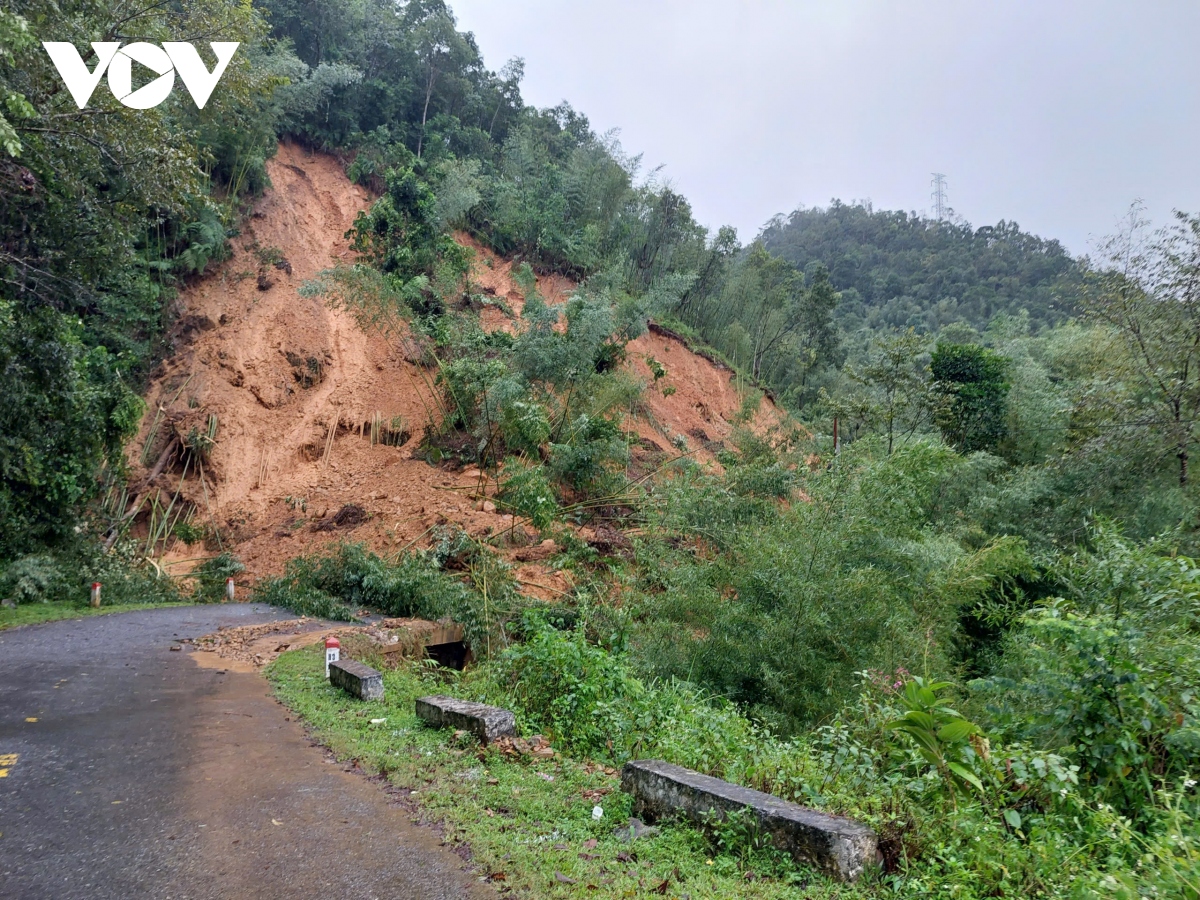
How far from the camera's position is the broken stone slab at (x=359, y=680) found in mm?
6793

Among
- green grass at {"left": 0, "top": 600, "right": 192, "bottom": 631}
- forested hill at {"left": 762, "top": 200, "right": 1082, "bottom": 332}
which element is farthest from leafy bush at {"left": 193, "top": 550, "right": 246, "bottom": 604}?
forested hill at {"left": 762, "top": 200, "right": 1082, "bottom": 332}

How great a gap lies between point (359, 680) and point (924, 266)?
65.8 m

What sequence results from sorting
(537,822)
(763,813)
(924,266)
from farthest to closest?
1. (924,266)
2. (537,822)
3. (763,813)

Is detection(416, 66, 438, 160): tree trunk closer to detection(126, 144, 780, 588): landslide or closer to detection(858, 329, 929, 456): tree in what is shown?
detection(126, 144, 780, 588): landslide

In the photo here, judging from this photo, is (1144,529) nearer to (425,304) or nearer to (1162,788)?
(1162,788)

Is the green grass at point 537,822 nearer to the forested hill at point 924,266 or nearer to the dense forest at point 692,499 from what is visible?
the dense forest at point 692,499

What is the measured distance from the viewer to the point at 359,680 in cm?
682

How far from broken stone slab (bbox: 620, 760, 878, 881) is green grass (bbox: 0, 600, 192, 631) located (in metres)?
11.4

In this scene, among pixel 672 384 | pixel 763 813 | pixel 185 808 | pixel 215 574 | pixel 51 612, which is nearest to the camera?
pixel 763 813

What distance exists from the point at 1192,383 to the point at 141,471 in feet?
73.3

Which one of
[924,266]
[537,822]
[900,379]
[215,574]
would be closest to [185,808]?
[537,822]

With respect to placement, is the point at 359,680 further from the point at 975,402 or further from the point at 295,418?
the point at 975,402

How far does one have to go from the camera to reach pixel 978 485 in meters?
14.9

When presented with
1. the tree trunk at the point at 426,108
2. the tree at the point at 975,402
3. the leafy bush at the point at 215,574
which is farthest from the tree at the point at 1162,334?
the tree trunk at the point at 426,108
